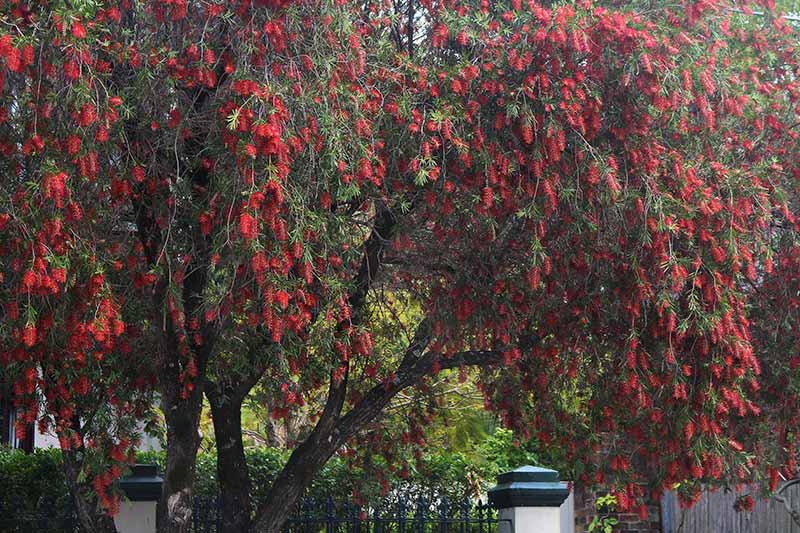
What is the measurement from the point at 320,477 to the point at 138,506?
7.50ft

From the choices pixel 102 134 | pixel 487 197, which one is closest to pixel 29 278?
pixel 102 134

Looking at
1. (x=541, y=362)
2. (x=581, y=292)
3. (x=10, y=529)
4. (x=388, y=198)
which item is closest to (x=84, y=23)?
(x=388, y=198)

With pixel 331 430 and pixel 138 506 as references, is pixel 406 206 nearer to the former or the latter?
pixel 331 430

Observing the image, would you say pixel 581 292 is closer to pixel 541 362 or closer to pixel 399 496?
pixel 541 362

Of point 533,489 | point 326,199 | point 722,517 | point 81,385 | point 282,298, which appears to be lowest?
point 722,517

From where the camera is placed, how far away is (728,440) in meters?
8.13

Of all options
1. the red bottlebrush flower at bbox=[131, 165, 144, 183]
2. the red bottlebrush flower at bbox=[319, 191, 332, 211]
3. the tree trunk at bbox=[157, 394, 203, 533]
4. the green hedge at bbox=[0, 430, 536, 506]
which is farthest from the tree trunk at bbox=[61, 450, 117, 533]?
the red bottlebrush flower at bbox=[319, 191, 332, 211]

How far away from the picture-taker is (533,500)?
1028cm

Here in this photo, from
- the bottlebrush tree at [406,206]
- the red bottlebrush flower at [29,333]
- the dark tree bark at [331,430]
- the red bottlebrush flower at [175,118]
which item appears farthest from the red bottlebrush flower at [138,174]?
the dark tree bark at [331,430]

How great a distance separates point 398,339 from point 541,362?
7.95ft

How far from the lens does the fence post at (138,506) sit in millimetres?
10148

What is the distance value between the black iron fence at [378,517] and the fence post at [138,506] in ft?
2.47

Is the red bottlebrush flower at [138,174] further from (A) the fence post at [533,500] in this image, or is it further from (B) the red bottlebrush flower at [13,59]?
(A) the fence post at [533,500]

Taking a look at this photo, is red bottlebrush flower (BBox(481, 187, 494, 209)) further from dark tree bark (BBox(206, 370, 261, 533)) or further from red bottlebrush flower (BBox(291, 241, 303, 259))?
dark tree bark (BBox(206, 370, 261, 533))
